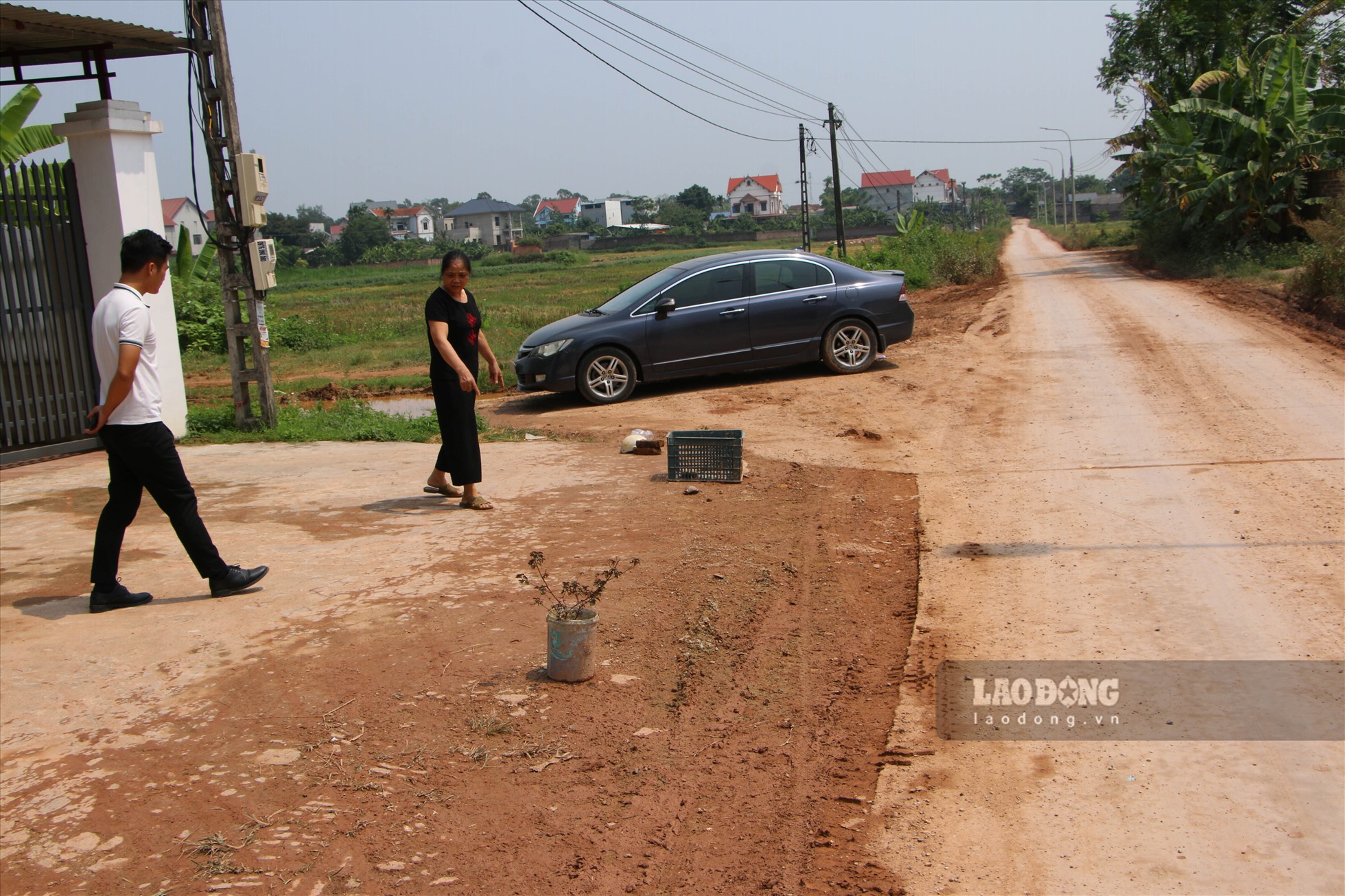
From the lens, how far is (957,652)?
5.01 m

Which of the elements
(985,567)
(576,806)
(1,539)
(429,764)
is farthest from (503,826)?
(1,539)

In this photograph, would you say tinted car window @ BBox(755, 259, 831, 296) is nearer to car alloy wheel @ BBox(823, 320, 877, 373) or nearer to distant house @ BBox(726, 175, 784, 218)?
car alloy wheel @ BBox(823, 320, 877, 373)

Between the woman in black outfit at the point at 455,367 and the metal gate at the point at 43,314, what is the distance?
15.5 feet

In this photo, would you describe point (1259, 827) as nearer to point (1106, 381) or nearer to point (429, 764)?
point (429, 764)

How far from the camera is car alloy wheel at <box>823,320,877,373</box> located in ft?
44.4

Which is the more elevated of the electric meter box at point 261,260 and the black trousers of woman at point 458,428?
the electric meter box at point 261,260

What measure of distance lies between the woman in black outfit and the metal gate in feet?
15.5

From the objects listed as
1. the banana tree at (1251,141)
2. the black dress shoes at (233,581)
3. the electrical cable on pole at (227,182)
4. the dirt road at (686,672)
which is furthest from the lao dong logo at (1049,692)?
the banana tree at (1251,141)

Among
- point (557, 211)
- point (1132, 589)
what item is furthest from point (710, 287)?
point (557, 211)

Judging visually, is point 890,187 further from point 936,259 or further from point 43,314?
point 43,314

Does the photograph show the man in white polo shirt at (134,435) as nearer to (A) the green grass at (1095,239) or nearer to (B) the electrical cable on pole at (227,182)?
(B) the electrical cable on pole at (227,182)

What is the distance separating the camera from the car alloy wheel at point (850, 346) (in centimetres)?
1354

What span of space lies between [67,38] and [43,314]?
8.24ft

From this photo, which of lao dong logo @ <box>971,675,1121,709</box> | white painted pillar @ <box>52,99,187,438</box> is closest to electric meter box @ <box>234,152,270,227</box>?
white painted pillar @ <box>52,99,187,438</box>
